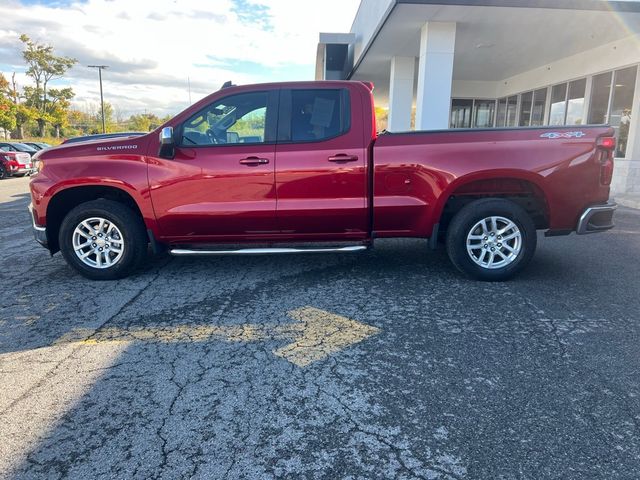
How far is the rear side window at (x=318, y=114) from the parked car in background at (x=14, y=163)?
68.1 feet

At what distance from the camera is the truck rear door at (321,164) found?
488cm

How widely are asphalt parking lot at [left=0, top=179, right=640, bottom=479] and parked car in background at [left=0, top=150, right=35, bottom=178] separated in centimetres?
1871

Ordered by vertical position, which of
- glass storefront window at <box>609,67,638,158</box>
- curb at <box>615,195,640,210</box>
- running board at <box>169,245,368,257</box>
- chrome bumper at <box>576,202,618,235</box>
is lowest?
running board at <box>169,245,368,257</box>

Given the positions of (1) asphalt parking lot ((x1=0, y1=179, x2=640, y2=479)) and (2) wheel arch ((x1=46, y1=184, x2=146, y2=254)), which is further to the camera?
(2) wheel arch ((x1=46, y1=184, x2=146, y2=254))

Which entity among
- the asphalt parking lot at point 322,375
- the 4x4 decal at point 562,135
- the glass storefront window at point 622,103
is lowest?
the asphalt parking lot at point 322,375

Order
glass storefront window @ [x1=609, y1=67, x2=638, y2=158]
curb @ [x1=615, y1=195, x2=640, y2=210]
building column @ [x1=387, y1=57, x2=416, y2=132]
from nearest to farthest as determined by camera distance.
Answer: curb @ [x1=615, y1=195, x2=640, y2=210]
glass storefront window @ [x1=609, y1=67, x2=638, y2=158]
building column @ [x1=387, y1=57, x2=416, y2=132]

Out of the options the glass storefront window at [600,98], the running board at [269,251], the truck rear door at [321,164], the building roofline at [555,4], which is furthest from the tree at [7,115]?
the truck rear door at [321,164]

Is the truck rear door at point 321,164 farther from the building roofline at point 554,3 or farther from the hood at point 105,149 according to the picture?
the building roofline at point 554,3

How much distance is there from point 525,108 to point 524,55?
403cm

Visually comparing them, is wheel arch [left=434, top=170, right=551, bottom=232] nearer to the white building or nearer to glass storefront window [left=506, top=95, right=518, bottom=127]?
the white building

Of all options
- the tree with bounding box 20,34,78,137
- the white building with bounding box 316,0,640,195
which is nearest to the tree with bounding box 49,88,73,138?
A: the tree with bounding box 20,34,78,137

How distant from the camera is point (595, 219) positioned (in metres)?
4.98

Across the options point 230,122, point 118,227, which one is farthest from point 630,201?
point 118,227

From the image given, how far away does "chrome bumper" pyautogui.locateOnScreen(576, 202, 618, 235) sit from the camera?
491 centimetres
